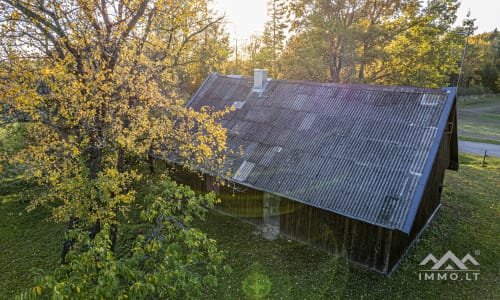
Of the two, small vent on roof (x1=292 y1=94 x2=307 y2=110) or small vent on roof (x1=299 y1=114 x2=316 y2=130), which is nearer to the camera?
small vent on roof (x1=299 y1=114 x2=316 y2=130)

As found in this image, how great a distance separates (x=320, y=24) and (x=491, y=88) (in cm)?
5295

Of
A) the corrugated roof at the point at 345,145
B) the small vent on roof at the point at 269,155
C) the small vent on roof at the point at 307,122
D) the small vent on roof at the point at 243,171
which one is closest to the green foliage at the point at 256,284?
the corrugated roof at the point at 345,145

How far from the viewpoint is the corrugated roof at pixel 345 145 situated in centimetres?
953

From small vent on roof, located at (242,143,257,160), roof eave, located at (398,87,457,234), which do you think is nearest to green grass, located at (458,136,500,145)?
roof eave, located at (398,87,457,234)

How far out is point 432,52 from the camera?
2400cm

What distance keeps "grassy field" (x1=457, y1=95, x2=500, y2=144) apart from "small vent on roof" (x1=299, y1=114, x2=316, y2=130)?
2522 cm

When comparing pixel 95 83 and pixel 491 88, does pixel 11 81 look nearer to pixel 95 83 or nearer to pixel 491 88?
pixel 95 83

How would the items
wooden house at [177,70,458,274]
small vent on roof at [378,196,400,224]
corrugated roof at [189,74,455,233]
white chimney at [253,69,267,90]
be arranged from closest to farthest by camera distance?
small vent on roof at [378,196,400,224]
corrugated roof at [189,74,455,233]
wooden house at [177,70,458,274]
white chimney at [253,69,267,90]

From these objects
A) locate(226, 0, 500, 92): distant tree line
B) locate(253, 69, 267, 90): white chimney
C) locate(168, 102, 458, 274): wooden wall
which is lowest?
locate(168, 102, 458, 274): wooden wall

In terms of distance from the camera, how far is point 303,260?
10734 millimetres

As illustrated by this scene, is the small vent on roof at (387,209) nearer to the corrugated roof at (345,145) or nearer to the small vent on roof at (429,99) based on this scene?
the corrugated roof at (345,145)

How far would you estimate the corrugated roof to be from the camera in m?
9.53

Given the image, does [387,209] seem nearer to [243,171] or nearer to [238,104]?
[243,171]

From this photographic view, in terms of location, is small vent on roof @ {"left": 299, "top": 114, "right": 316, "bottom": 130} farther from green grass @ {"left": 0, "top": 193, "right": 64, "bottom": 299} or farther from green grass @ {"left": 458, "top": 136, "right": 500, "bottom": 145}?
green grass @ {"left": 458, "top": 136, "right": 500, "bottom": 145}
